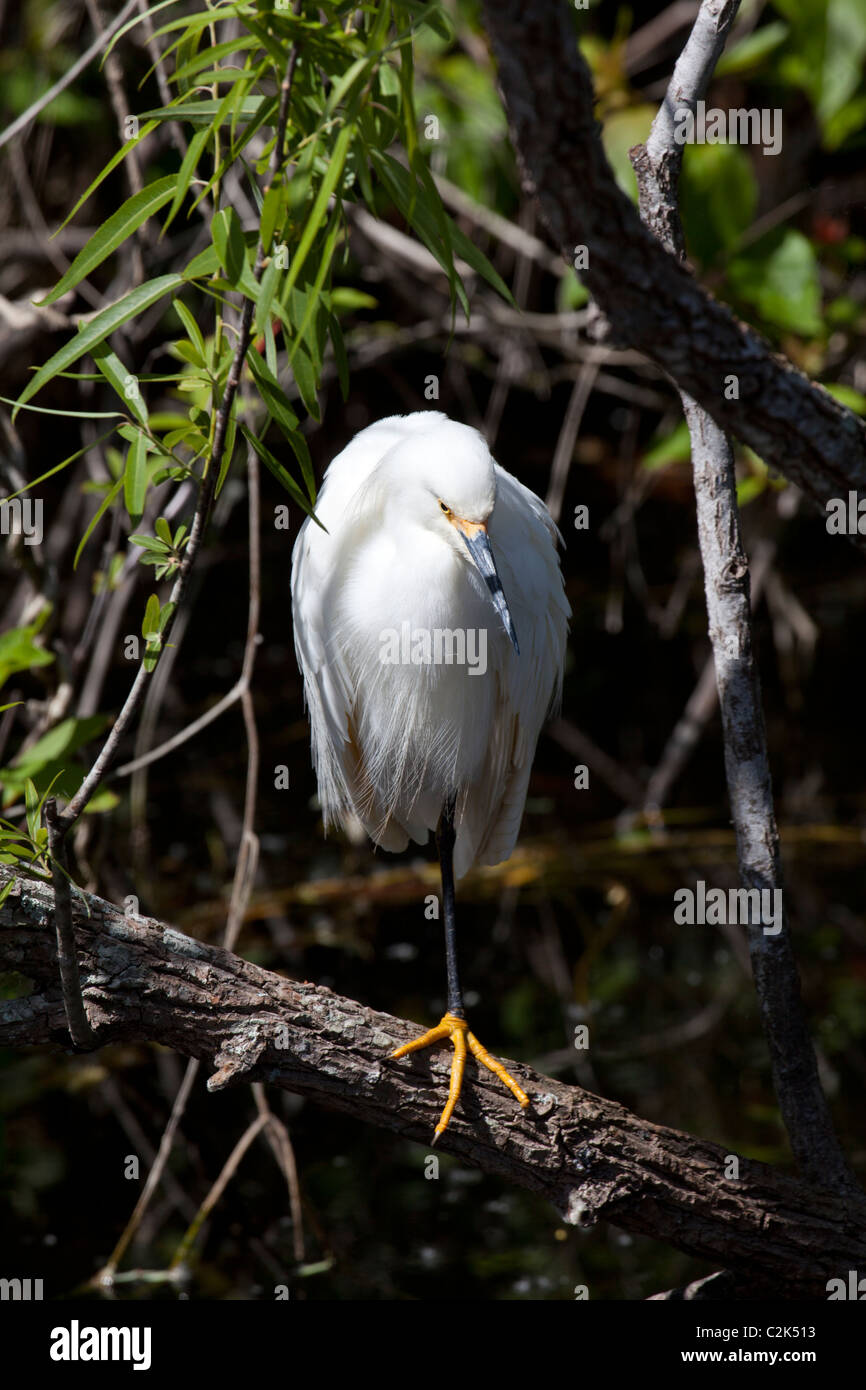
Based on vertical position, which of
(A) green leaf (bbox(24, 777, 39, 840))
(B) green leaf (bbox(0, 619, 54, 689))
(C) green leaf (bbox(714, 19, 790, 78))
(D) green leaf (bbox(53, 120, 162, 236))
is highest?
(C) green leaf (bbox(714, 19, 790, 78))

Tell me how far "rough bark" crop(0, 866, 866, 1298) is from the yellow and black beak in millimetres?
531

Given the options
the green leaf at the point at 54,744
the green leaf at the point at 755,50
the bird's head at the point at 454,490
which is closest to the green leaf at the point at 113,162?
the bird's head at the point at 454,490

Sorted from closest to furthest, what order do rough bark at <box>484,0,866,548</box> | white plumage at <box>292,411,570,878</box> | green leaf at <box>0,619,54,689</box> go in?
1. rough bark at <box>484,0,866,548</box>
2. white plumage at <box>292,411,570,878</box>
3. green leaf at <box>0,619,54,689</box>

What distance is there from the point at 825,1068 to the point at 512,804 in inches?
45.1

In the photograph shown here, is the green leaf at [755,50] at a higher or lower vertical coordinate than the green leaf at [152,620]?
higher

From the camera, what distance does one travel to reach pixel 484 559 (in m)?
1.66

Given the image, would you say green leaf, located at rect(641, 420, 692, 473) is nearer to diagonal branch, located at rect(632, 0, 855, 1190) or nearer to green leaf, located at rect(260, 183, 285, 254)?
diagonal branch, located at rect(632, 0, 855, 1190)

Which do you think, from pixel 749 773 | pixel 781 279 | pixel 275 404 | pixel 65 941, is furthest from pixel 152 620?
pixel 781 279

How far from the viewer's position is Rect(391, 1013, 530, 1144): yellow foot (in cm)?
166

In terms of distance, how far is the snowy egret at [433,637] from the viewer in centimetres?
173

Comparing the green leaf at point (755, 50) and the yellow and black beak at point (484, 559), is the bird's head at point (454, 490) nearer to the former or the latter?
the yellow and black beak at point (484, 559)

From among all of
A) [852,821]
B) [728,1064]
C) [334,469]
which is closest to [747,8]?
[852,821]

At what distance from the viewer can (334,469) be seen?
2023mm

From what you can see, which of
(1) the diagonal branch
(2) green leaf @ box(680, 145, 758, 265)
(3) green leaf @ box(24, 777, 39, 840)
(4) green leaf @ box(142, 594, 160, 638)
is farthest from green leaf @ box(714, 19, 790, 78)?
(3) green leaf @ box(24, 777, 39, 840)
